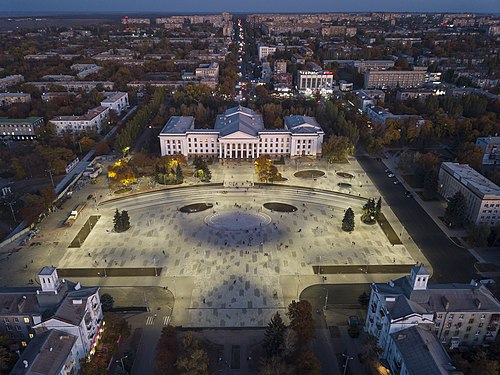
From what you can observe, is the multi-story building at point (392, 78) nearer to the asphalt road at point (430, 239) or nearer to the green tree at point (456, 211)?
the asphalt road at point (430, 239)

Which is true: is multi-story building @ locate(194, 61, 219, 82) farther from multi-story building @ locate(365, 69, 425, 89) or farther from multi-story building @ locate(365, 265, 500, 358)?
multi-story building @ locate(365, 265, 500, 358)

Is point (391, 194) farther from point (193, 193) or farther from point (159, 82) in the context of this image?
point (159, 82)

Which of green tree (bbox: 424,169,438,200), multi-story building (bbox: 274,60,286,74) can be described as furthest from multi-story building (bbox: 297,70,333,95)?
green tree (bbox: 424,169,438,200)

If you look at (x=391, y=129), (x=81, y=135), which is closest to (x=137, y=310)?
(x=81, y=135)

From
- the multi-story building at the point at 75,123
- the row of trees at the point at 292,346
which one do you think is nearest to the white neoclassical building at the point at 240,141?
the multi-story building at the point at 75,123

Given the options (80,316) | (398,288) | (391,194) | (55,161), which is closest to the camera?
(80,316)

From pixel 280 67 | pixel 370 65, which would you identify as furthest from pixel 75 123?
pixel 370 65

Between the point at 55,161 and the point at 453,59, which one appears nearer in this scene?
the point at 55,161
